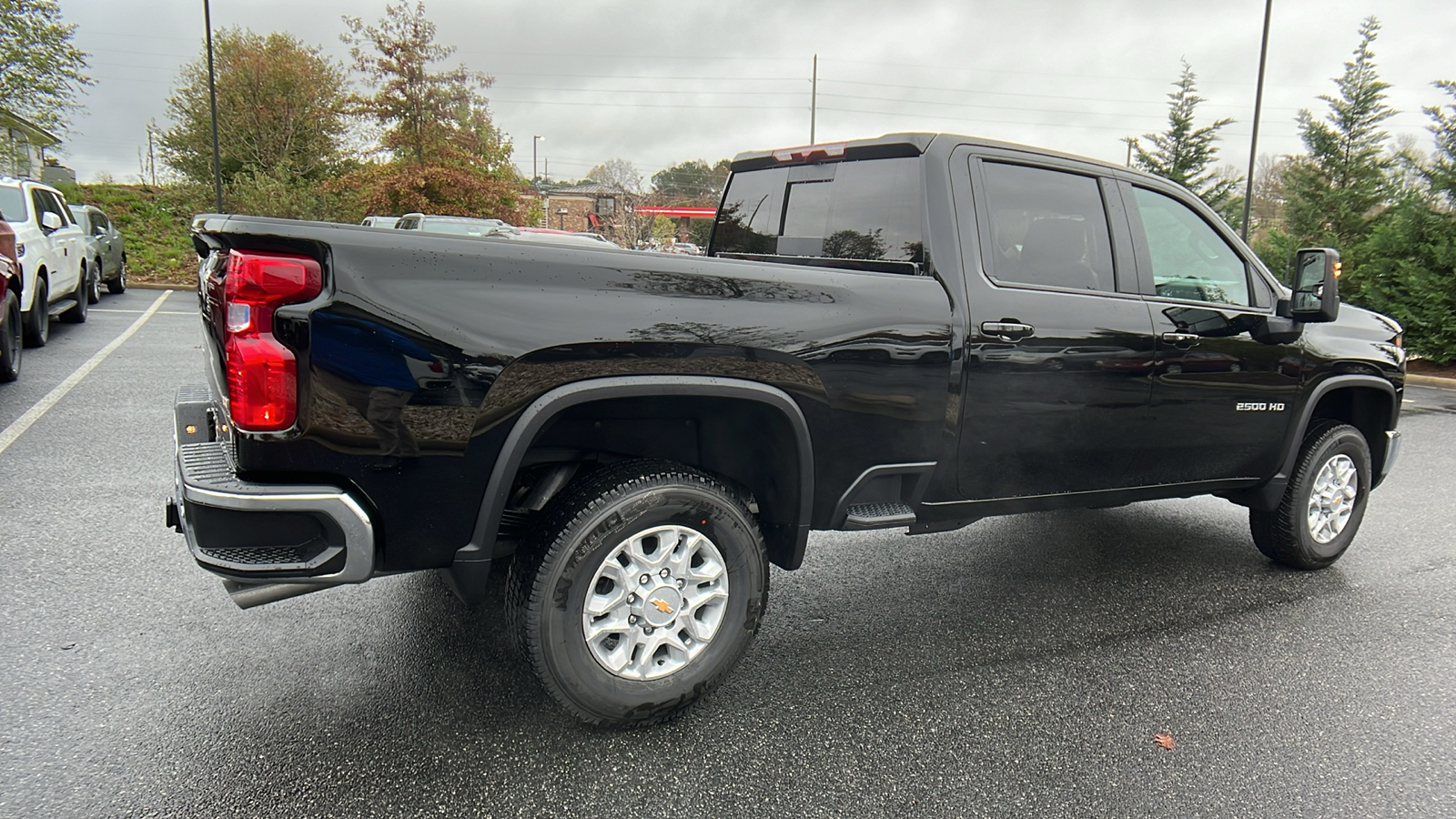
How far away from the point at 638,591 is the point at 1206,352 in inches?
107

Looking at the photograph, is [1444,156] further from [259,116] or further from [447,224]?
[259,116]

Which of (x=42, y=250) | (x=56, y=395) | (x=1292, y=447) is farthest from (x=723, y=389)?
(x=42, y=250)

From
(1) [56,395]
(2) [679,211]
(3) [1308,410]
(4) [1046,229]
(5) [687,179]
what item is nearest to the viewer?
(4) [1046,229]

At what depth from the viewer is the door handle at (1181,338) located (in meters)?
3.62

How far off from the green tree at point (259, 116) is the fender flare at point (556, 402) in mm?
29084

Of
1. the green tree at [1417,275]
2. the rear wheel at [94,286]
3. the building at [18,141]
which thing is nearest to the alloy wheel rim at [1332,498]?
the green tree at [1417,275]

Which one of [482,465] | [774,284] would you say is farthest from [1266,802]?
[482,465]

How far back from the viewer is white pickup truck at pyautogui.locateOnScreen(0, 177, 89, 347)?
9.20m

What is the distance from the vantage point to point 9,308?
751 centimetres

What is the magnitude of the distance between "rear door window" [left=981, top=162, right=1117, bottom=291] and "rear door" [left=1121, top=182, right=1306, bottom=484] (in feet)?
0.71

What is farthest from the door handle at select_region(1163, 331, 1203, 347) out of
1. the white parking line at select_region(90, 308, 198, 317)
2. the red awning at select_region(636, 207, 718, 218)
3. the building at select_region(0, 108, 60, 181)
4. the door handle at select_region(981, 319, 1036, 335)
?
the red awning at select_region(636, 207, 718, 218)

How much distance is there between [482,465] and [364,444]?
12.3 inches

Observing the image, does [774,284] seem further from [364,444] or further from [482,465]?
[364,444]

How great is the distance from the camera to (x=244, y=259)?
218 cm
